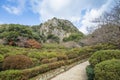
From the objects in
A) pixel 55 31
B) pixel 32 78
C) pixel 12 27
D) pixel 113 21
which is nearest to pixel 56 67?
pixel 32 78

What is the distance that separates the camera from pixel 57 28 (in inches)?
2601

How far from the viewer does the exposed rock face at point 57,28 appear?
62.5 meters

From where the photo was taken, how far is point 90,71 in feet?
40.7

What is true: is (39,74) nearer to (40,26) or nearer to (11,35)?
(11,35)

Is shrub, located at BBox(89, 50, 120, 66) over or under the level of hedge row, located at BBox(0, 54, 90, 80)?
over

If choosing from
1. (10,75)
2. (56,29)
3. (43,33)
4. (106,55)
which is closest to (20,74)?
(10,75)

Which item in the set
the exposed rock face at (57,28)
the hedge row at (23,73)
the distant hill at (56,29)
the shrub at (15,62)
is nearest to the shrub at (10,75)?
the hedge row at (23,73)

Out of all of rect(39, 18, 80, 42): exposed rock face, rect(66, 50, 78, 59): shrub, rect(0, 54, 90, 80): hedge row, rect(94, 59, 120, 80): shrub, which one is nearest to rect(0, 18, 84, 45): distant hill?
rect(39, 18, 80, 42): exposed rock face

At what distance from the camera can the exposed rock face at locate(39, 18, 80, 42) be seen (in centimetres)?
6252

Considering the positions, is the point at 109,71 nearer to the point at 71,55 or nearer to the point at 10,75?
the point at 10,75

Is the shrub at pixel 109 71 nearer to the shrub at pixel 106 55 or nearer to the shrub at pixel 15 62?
the shrub at pixel 106 55

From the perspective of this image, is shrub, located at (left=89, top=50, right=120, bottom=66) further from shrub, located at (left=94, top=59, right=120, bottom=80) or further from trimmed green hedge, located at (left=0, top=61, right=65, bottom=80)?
trimmed green hedge, located at (left=0, top=61, right=65, bottom=80)

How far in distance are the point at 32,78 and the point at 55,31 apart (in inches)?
2010

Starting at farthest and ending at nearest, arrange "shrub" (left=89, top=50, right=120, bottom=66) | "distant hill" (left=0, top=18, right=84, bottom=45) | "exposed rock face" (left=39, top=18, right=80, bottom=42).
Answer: "exposed rock face" (left=39, top=18, right=80, bottom=42)
"distant hill" (left=0, top=18, right=84, bottom=45)
"shrub" (left=89, top=50, right=120, bottom=66)
